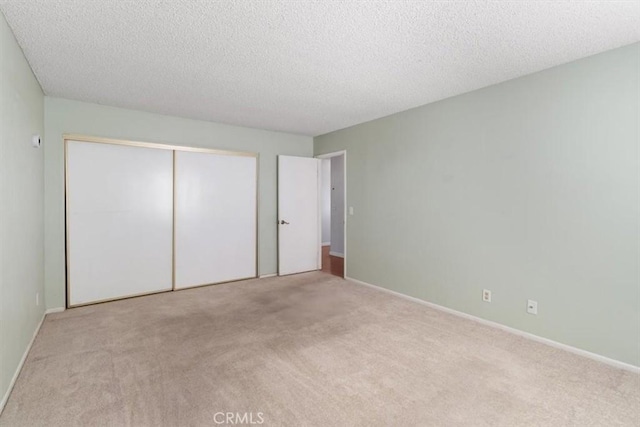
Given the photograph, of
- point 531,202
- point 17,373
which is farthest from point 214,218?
point 531,202

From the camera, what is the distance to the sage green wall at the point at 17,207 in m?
1.89

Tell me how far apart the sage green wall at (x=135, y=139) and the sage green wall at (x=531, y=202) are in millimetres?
1961

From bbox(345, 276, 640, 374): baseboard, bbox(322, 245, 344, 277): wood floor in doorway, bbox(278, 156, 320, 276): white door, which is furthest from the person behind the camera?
bbox(322, 245, 344, 277): wood floor in doorway

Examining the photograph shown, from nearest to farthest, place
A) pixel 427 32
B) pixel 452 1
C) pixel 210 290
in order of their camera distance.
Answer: pixel 452 1
pixel 427 32
pixel 210 290

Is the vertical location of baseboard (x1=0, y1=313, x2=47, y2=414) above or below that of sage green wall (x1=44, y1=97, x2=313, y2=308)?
below

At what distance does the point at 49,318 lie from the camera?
320 centimetres

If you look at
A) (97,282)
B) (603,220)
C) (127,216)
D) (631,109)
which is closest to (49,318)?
(97,282)

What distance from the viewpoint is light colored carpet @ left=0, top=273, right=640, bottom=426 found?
69.4 inches

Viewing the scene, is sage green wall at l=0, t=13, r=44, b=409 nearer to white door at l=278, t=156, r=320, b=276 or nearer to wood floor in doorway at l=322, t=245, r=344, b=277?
white door at l=278, t=156, r=320, b=276

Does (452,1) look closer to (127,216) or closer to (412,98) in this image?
(412,98)

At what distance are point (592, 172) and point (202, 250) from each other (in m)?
4.44

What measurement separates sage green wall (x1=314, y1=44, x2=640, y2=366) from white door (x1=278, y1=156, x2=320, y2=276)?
1.61 meters

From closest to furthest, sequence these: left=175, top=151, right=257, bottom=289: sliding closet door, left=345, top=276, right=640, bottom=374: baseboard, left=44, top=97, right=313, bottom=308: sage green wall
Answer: left=345, top=276, right=640, bottom=374: baseboard < left=44, top=97, right=313, bottom=308: sage green wall < left=175, top=151, right=257, bottom=289: sliding closet door

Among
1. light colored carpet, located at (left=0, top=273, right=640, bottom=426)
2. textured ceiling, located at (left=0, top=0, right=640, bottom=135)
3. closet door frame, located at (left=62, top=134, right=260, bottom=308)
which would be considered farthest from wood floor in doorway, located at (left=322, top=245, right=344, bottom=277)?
textured ceiling, located at (left=0, top=0, right=640, bottom=135)
